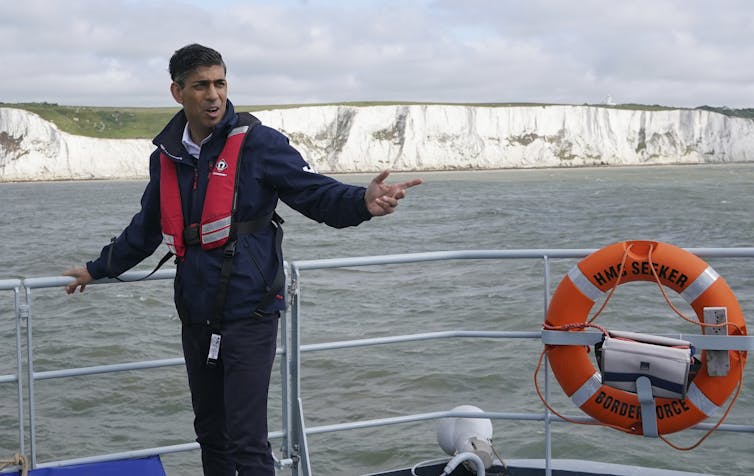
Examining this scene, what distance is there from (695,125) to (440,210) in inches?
3187

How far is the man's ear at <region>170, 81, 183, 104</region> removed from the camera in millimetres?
2525

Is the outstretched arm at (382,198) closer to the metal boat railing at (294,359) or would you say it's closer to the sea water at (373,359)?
the metal boat railing at (294,359)

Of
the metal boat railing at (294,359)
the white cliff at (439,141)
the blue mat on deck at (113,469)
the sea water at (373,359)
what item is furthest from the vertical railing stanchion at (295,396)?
the white cliff at (439,141)

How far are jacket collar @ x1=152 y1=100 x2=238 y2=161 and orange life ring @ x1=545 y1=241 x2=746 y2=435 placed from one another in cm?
122

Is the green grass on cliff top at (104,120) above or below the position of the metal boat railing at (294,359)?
above

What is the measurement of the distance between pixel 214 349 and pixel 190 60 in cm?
80

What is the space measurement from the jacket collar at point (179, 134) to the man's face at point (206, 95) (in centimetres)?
3

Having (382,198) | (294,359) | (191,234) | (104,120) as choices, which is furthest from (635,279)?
(104,120)

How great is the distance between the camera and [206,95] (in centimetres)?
246

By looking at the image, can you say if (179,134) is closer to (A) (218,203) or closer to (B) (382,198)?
(A) (218,203)

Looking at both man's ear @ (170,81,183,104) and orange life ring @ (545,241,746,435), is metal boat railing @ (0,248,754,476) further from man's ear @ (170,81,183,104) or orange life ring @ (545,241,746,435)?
man's ear @ (170,81,183,104)

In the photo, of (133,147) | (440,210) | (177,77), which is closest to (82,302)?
(177,77)

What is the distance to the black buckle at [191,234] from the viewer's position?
2463mm

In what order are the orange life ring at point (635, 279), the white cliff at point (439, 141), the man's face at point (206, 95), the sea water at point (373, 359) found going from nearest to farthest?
the man's face at point (206, 95)
the orange life ring at point (635, 279)
the sea water at point (373, 359)
the white cliff at point (439, 141)
